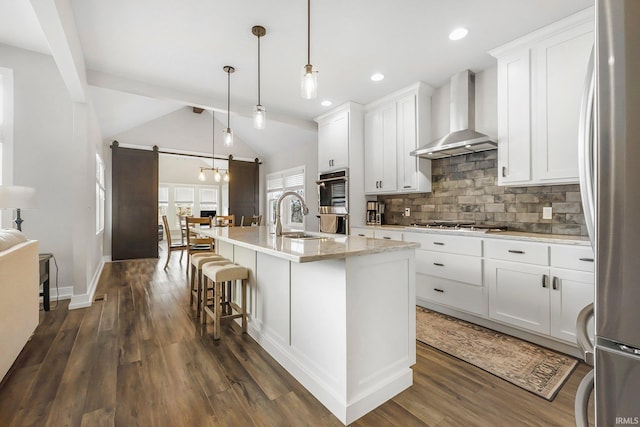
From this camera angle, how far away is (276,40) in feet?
8.86

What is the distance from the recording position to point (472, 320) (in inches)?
109

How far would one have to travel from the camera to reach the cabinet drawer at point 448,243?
2.67 m

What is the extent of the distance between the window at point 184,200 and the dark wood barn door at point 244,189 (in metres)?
3.90

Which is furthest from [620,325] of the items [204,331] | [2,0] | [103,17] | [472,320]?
[2,0]

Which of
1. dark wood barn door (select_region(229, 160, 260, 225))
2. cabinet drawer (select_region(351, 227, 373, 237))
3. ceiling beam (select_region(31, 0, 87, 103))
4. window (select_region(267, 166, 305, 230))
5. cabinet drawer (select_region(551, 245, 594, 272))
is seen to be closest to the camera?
ceiling beam (select_region(31, 0, 87, 103))

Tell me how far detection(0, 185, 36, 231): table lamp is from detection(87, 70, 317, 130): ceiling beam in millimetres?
1466

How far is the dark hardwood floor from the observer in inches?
58.8

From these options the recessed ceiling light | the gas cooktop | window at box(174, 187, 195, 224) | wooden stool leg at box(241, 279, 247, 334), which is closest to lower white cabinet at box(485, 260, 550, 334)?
the gas cooktop

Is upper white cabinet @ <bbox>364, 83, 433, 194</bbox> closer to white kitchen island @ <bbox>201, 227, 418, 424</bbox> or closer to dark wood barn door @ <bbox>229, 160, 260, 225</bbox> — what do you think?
white kitchen island @ <bbox>201, 227, 418, 424</bbox>

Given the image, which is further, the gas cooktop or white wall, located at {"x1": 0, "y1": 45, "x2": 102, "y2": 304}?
white wall, located at {"x1": 0, "y1": 45, "x2": 102, "y2": 304}

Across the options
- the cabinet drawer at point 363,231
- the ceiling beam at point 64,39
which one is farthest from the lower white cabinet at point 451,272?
the ceiling beam at point 64,39

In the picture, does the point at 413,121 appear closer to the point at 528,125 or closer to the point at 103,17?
the point at 528,125

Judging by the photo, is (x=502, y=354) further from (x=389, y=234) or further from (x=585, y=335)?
(x=585, y=335)

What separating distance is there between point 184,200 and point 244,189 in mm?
4127
